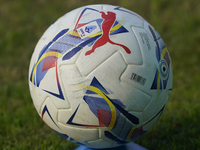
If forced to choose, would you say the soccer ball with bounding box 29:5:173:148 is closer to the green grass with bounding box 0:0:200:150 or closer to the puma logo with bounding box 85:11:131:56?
the puma logo with bounding box 85:11:131:56

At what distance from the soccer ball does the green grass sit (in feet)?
3.07

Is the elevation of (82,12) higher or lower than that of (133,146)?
higher

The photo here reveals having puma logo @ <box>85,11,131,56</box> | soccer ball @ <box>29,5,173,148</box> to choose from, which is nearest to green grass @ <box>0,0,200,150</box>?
soccer ball @ <box>29,5,173,148</box>

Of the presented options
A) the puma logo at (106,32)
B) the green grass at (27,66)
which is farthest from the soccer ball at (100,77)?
the green grass at (27,66)

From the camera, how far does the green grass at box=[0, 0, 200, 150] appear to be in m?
3.35

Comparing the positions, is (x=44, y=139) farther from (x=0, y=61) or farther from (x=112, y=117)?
(x=0, y=61)

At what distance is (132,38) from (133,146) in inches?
50.0

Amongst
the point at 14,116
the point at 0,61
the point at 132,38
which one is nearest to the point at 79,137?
the point at 132,38

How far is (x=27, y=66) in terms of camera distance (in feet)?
17.6

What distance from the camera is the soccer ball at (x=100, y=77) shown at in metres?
2.17

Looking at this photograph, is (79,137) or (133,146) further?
(133,146)

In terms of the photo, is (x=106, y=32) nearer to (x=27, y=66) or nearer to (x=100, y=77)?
(x=100, y=77)

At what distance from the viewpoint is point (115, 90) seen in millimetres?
2156

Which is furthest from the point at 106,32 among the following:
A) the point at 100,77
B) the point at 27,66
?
the point at 27,66
